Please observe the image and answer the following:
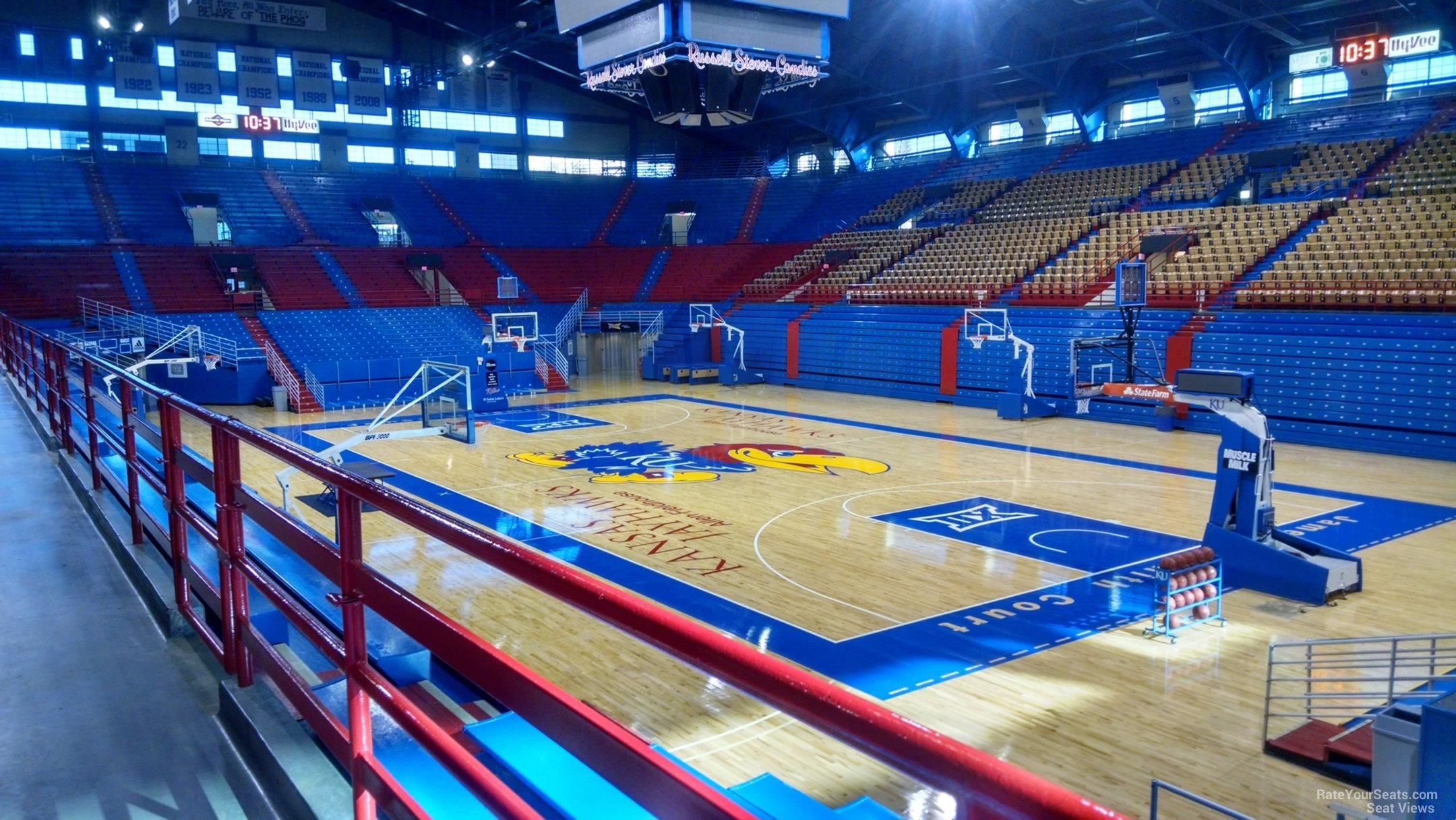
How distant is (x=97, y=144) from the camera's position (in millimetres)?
33719

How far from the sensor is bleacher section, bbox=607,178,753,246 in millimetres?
39469

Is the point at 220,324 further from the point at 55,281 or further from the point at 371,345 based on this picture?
the point at 55,281

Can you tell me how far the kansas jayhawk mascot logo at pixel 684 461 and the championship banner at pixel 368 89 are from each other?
18227 mm

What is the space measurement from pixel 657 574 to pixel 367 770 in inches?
294

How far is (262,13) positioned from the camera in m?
28.3

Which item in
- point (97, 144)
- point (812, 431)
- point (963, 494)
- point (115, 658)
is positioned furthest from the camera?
point (97, 144)

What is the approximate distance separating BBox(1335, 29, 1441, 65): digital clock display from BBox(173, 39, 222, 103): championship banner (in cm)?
3059

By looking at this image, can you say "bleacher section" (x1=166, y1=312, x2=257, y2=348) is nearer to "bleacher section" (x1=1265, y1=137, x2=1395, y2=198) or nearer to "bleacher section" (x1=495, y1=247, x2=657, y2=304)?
"bleacher section" (x1=495, y1=247, x2=657, y2=304)

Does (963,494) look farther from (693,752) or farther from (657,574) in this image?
(693,752)

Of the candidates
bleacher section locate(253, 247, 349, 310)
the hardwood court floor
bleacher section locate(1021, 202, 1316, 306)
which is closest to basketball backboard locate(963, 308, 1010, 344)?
bleacher section locate(1021, 202, 1316, 306)

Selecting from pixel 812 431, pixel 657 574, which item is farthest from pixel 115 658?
pixel 812 431

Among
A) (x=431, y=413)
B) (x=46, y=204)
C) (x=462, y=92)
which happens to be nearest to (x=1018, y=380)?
(x=431, y=413)

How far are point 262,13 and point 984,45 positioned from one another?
20903mm

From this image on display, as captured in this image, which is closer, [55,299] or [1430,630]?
[1430,630]
